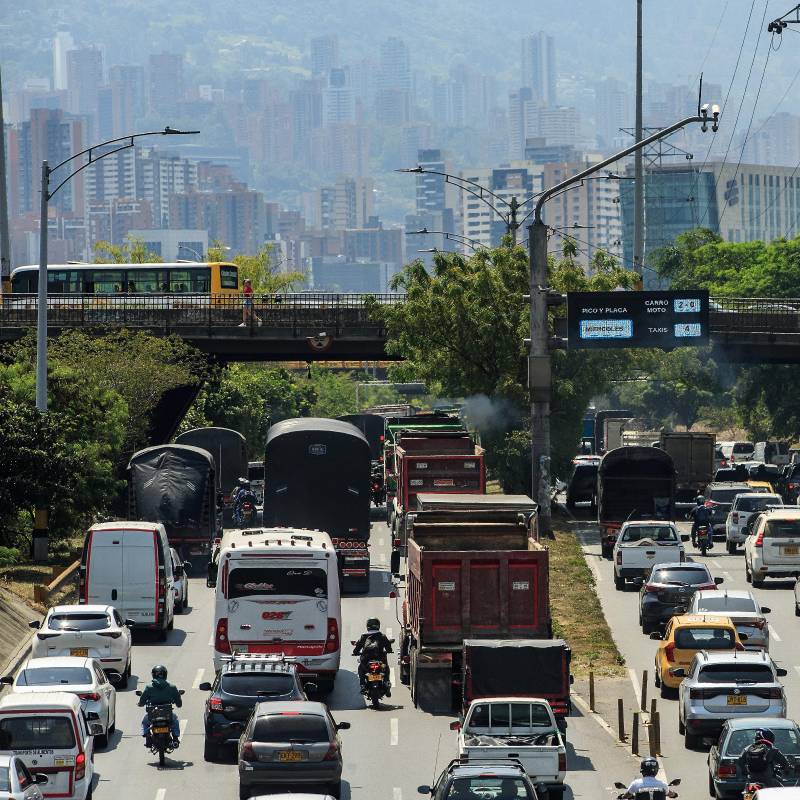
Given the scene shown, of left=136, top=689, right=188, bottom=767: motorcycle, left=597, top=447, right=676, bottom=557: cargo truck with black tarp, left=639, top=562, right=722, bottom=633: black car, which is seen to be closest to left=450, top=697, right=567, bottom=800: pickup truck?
left=136, top=689, right=188, bottom=767: motorcycle

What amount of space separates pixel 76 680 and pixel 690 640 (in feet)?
32.5

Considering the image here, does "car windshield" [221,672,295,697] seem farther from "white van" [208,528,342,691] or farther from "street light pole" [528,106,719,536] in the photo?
"street light pole" [528,106,719,536]

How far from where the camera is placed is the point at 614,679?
1270 inches

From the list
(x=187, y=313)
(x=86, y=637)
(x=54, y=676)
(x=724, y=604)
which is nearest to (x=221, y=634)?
(x=86, y=637)

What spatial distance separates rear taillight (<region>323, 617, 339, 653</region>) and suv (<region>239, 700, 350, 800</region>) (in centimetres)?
713

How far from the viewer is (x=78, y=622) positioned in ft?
103

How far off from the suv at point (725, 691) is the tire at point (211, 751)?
6.64 m

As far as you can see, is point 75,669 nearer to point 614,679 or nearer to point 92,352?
point 614,679

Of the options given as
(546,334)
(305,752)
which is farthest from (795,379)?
(305,752)

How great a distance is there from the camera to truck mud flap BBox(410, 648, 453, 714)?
29688 millimetres

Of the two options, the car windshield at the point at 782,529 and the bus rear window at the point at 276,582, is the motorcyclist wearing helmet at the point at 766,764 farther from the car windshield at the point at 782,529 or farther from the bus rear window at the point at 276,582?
the car windshield at the point at 782,529

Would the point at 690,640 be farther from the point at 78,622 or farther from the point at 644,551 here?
the point at 644,551

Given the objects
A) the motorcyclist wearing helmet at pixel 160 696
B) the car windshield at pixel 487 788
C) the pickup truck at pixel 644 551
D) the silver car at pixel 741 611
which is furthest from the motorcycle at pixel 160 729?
the pickup truck at pixel 644 551

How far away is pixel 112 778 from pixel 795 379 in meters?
80.7
